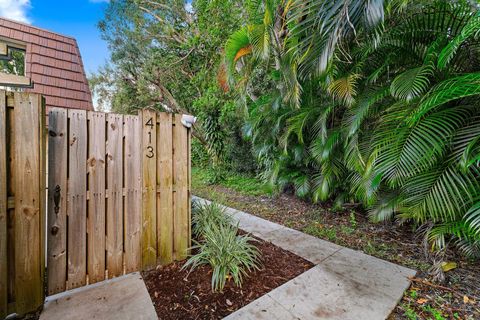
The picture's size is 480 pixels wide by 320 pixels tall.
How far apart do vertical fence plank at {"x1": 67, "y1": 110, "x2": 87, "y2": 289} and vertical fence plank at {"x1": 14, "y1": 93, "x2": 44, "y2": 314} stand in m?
0.21

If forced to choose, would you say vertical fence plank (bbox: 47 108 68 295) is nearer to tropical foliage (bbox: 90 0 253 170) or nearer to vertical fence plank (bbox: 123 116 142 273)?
vertical fence plank (bbox: 123 116 142 273)

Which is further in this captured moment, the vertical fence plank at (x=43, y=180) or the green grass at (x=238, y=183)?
the green grass at (x=238, y=183)

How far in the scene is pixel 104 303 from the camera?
164 cm

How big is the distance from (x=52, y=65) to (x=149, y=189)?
173 inches

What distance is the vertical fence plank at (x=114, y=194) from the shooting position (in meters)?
1.90

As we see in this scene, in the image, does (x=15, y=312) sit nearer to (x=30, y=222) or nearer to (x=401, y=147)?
(x=30, y=222)

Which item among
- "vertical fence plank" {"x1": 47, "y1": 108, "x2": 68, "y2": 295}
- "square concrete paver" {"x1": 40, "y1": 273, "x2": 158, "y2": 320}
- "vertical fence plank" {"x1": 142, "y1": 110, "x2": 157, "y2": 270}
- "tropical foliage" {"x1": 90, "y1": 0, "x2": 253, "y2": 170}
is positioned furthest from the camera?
"tropical foliage" {"x1": 90, "y1": 0, "x2": 253, "y2": 170}

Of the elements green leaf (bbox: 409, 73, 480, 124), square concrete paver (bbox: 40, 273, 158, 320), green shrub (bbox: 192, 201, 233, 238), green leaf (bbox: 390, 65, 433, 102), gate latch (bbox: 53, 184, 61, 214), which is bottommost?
square concrete paver (bbox: 40, 273, 158, 320)

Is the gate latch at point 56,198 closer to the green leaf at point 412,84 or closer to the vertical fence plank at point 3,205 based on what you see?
the vertical fence plank at point 3,205

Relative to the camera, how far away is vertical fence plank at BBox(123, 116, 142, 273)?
1.98 metres

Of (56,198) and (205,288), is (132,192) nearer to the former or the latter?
(56,198)

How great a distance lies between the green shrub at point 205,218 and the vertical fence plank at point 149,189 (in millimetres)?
643

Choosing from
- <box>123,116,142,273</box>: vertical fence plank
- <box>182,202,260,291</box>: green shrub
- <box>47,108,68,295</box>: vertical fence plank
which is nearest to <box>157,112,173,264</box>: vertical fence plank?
A: <box>123,116,142,273</box>: vertical fence plank

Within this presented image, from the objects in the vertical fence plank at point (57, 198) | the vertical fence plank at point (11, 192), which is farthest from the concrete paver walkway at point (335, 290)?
the vertical fence plank at point (11, 192)
